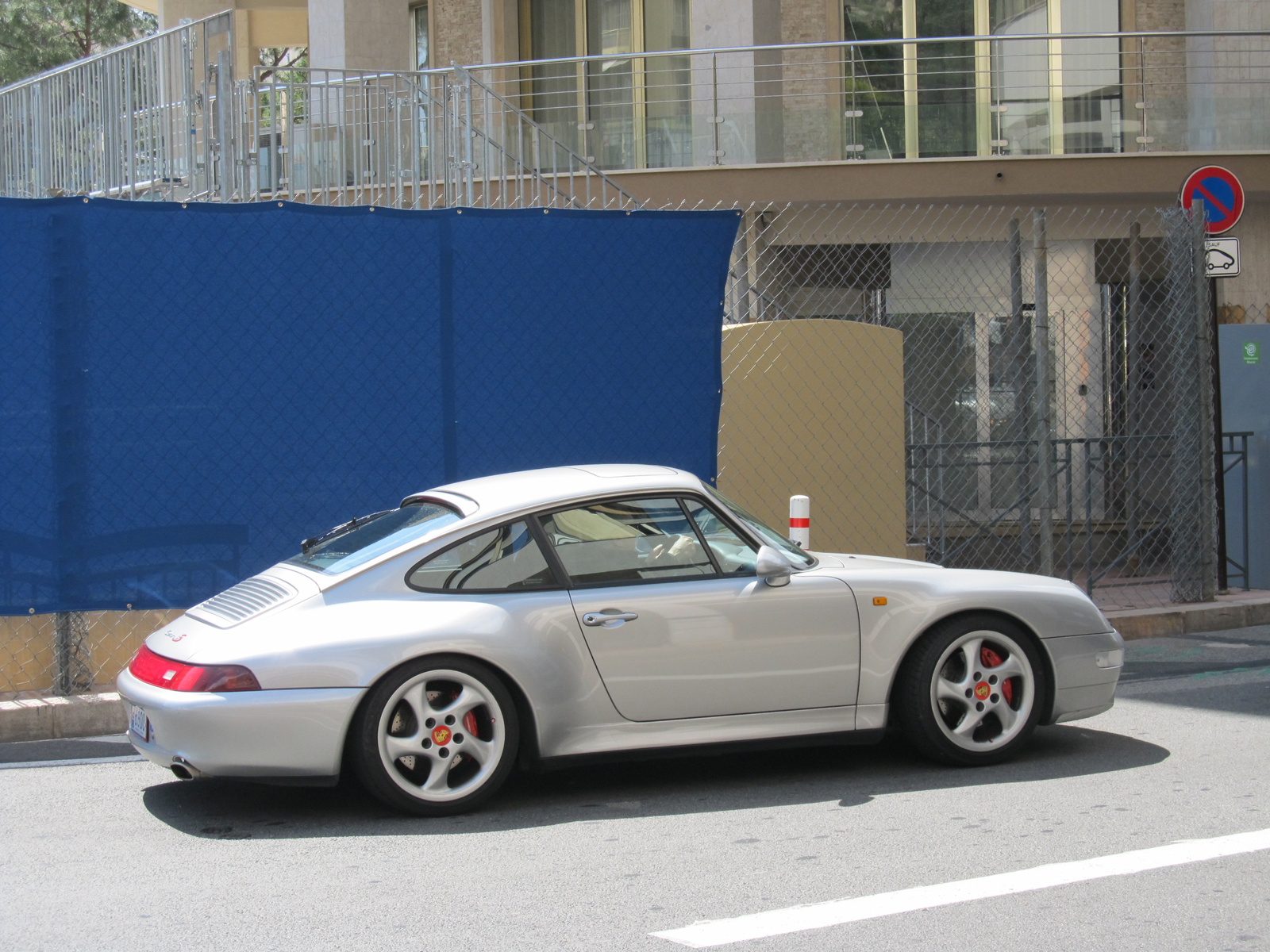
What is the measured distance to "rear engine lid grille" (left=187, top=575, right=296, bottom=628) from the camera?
512cm

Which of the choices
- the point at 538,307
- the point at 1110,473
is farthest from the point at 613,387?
the point at 1110,473

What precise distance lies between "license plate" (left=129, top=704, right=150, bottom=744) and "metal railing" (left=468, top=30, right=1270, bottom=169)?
1063 cm

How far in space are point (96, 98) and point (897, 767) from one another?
6817mm

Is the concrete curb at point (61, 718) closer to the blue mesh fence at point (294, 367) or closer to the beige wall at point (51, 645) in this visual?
the beige wall at point (51, 645)

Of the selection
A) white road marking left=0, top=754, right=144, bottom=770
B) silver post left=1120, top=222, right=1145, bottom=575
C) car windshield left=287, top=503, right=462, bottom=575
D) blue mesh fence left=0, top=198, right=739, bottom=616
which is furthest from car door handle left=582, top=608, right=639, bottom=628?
silver post left=1120, top=222, right=1145, bottom=575

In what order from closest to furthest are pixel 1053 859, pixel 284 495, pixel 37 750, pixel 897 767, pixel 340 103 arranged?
pixel 1053 859 < pixel 897 767 < pixel 37 750 < pixel 284 495 < pixel 340 103

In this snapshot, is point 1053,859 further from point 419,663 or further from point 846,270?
point 846,270

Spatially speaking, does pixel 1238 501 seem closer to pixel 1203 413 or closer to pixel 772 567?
pixel 1203 413

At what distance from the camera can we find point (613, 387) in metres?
7.89

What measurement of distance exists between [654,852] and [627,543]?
127cm

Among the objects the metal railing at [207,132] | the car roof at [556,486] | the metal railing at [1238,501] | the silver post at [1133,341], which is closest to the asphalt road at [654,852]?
the car roof at [556,486]

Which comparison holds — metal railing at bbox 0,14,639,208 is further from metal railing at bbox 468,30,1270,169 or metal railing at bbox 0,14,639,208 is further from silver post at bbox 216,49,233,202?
metal railing at bbox 468,30,1270,169

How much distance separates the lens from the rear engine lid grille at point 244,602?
512cm

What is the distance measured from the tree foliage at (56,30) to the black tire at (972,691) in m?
28.1
